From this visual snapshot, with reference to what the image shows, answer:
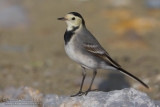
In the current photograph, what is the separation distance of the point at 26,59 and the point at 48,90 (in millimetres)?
3814

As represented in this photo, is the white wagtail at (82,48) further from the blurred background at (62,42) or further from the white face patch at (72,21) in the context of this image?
the blurred background at (62,42)

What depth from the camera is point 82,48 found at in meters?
7.96

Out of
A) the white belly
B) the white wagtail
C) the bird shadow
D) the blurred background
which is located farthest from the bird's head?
the bird shadow

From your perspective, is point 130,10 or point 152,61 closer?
point 152,61

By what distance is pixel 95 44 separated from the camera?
8.16 m

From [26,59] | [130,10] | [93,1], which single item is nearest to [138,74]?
[26,59]

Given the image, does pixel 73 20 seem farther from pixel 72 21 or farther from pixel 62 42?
pixel 62 42

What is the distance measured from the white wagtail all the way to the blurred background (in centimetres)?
274

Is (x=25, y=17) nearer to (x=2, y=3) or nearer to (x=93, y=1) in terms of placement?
(x=2, y=3)

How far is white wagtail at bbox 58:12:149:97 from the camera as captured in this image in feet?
25.8

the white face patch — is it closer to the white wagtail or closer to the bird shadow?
the white wagtail

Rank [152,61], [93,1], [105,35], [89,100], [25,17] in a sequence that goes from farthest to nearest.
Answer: [93,1] → [25,17] → [105,35] → [152,61] → [89,100]

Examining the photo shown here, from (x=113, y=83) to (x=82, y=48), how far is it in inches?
171

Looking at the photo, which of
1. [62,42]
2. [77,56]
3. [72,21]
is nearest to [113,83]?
[72,21]
